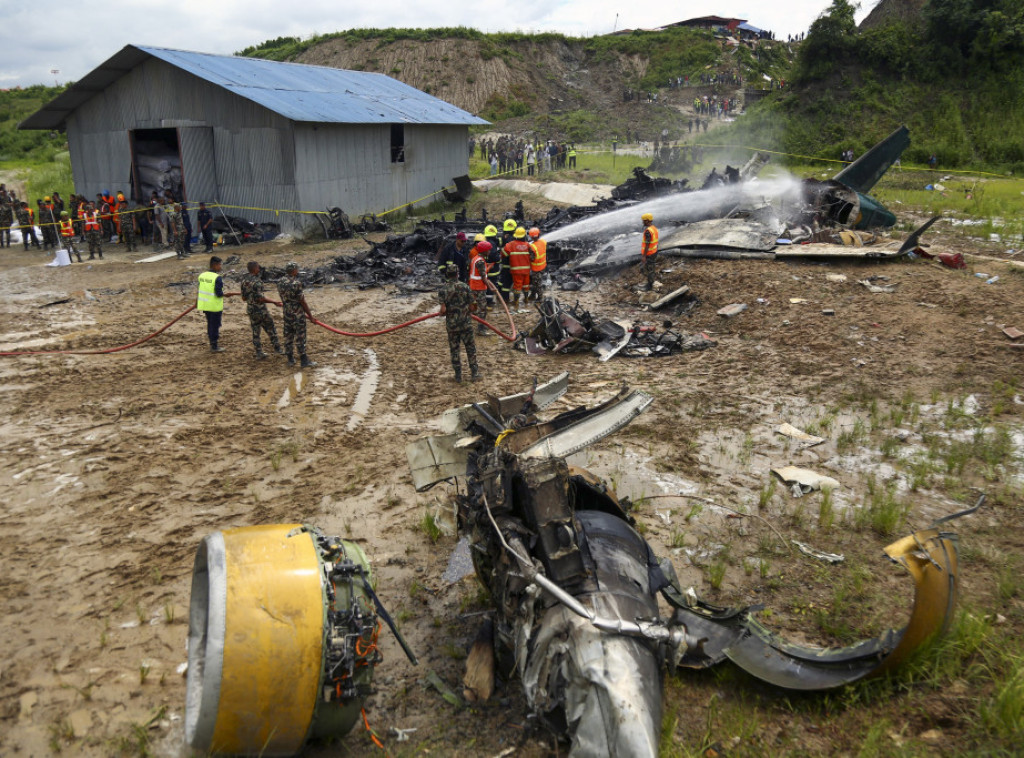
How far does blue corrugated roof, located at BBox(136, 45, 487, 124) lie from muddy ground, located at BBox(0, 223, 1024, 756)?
971 cm

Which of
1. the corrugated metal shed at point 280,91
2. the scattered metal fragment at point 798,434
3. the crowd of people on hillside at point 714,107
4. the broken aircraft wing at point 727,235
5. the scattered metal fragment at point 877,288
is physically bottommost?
the scattered metal fragment at point 798,434

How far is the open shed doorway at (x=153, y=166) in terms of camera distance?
72.3 ft

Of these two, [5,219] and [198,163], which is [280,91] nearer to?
[198,163]

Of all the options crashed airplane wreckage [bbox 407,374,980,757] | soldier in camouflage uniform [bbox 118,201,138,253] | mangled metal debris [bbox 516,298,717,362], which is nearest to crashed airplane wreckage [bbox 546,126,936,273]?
mangled metal debris [bbox 516,298,717,362]

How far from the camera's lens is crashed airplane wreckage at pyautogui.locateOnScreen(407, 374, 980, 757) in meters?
3.21

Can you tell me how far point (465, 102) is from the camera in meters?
53.1

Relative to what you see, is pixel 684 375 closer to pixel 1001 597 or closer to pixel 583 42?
pixel 1001 597

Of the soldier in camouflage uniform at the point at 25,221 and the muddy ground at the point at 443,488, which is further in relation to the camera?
the soldier in camouflage uniform at the point at 25,221

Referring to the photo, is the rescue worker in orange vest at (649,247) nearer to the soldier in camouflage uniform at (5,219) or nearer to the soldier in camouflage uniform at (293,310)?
the soldier in camouflage uniform at (293,310)

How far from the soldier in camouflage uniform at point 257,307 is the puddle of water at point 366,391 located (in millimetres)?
1521

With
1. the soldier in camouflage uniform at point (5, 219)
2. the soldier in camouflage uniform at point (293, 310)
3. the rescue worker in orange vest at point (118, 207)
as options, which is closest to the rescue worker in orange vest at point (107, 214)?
the rescue worker in orange vest at point (118, 207)

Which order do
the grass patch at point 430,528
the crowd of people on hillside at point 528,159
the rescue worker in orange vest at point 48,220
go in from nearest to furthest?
the grass patch at point 430,528, the rescue worker in orange vest at point 48,220, the crowd of people on hillside at point 528,159

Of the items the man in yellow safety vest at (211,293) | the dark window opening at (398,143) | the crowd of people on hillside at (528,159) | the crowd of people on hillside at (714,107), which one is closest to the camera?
the man in yellow safety vest at (211,293)

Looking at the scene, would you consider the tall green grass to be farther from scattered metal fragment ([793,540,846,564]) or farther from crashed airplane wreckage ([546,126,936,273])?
scattered metal fragment ([793,540,846,564])
